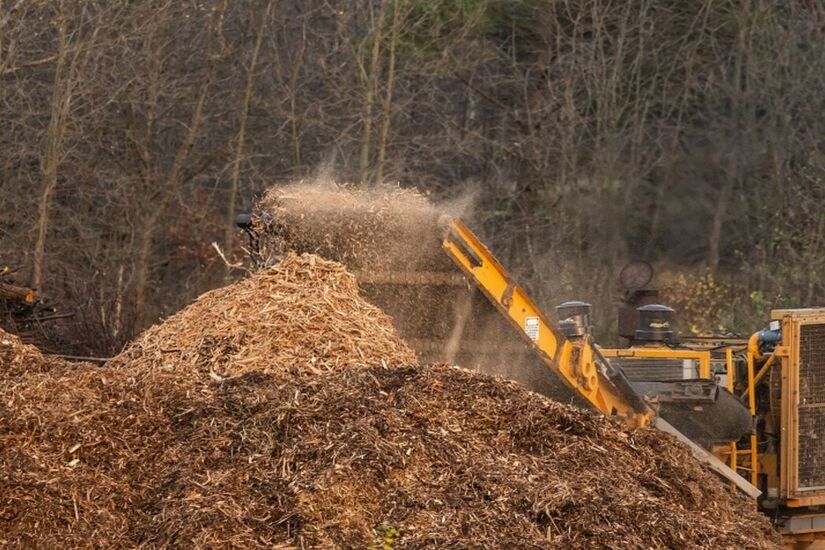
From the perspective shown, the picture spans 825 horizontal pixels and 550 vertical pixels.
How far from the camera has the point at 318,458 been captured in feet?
21.7

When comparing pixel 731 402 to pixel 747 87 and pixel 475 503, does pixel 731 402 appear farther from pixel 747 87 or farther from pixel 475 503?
pixel 747 87

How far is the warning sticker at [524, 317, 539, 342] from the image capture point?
863 centimetres

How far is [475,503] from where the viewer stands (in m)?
6.50

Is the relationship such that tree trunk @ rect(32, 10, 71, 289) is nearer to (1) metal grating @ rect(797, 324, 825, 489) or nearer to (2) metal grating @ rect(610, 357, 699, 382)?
(2) metal grating @ rect(610, 357, 699, 382)

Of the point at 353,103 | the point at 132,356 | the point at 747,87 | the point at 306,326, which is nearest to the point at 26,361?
the point at 132,356

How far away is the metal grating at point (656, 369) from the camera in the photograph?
10.2 m

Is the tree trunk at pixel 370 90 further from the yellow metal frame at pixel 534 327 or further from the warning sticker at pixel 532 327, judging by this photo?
the warning sticker at pixel 532 327

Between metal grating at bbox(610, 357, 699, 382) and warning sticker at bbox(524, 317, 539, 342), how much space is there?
5.96ft

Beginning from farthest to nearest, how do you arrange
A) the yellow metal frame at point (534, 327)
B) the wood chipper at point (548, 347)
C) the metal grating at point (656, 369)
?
1. the metal grating at point (656, 369)
2. the wood chipper at point (548, 347)
3. the yellow metal frame at point (534, 327)

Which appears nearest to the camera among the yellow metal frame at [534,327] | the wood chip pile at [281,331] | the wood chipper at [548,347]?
the wood chip pile at [281,331]

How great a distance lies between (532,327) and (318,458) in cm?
245

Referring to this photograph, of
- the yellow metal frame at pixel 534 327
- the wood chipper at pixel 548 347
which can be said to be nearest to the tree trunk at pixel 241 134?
the wood chipper at pixel 548 347

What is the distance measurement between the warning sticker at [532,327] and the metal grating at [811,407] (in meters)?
2.35

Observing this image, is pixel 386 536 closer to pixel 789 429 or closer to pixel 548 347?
pixel 548 347
